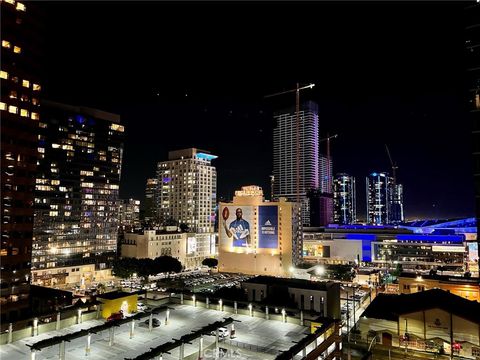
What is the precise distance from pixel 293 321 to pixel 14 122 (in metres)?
47.0

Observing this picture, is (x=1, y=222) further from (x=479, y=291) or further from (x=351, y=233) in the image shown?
(x=351, y=233)

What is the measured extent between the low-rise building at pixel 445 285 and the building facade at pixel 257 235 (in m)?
36.3

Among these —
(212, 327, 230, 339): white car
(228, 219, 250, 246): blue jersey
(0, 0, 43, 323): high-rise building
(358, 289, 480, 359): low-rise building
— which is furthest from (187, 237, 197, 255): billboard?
(212, 327, 230, 339): white car

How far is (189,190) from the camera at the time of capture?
493ft

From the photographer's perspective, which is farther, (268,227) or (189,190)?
(189,190)

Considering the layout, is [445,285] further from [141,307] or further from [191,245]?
[191,245]

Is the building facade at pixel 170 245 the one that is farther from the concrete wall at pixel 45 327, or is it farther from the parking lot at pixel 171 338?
the concrete wall at pixel 45 327

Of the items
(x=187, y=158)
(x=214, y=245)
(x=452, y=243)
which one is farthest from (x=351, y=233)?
(x=187, y=158)

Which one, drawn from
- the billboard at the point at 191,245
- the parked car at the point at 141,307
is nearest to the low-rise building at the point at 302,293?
the parked car at the point at 141,307

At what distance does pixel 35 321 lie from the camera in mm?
27141

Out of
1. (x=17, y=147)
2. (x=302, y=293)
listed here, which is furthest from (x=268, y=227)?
(x=17, y=147)

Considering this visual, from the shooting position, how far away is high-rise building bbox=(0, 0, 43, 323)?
48844 mm

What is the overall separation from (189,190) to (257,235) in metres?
56.4

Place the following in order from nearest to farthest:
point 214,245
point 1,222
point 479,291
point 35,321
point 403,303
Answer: point 35,321 < point 403,303 < point 1,222 < point 479,291 < point 214,245
